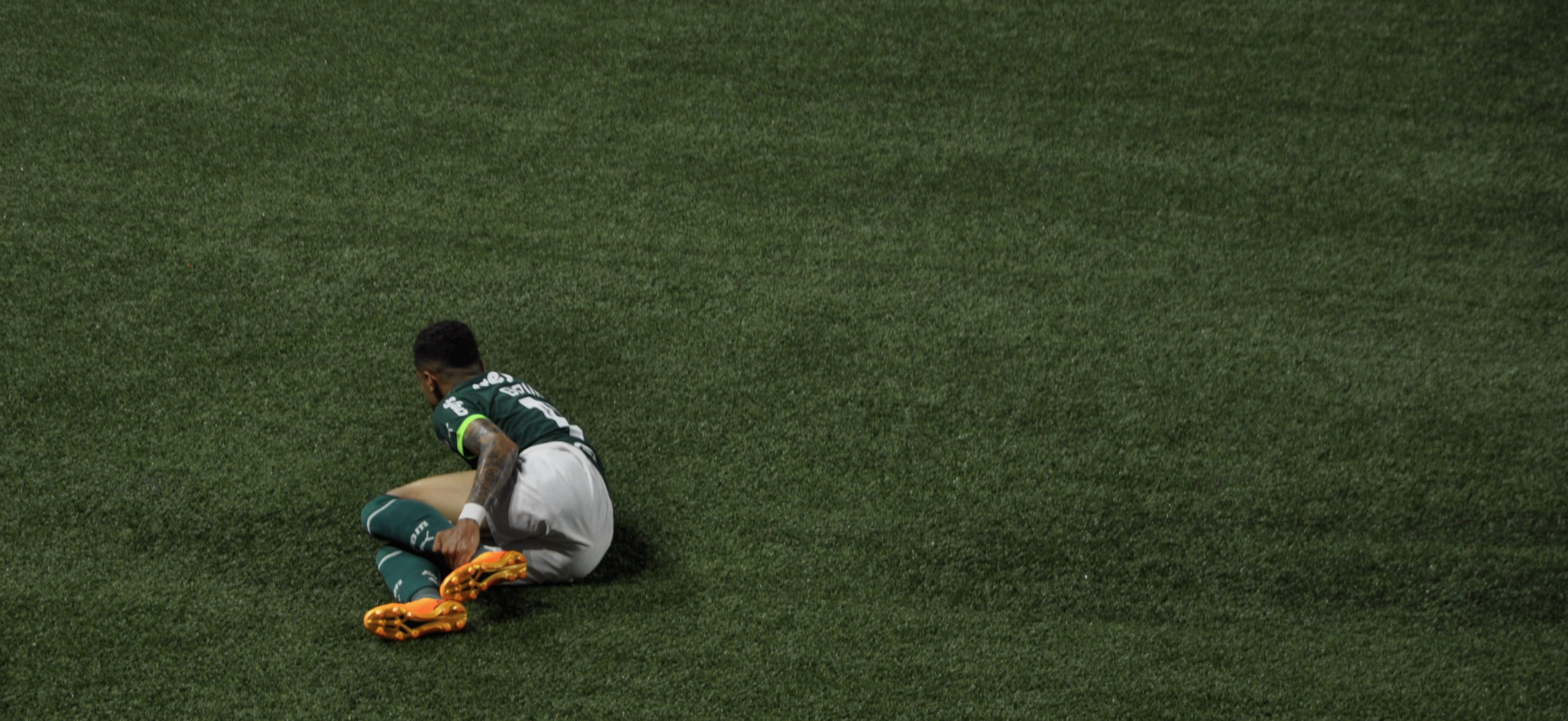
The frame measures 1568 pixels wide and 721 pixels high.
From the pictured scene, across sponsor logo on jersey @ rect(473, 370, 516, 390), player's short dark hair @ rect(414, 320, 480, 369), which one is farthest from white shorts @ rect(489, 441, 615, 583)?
player's short dark hair @ rect(414, 320, 480, 369)

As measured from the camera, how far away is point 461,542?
2979 mm

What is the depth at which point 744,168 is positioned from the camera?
16.7 feet

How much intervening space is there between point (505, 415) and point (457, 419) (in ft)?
0.48

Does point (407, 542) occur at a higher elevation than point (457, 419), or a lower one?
lower

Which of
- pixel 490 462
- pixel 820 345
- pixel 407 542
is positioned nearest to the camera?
pixel 490 462

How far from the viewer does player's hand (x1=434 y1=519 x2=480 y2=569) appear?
9.78ft

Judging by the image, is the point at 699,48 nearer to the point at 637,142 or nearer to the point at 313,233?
the point at 637,142

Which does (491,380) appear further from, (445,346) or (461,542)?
(461,542)

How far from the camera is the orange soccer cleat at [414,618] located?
2.99 metres

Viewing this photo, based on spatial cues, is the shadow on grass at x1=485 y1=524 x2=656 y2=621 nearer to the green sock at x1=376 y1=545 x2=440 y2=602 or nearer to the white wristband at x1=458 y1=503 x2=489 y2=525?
the green sock at x1=376 y1=545 x2=440 y2=602

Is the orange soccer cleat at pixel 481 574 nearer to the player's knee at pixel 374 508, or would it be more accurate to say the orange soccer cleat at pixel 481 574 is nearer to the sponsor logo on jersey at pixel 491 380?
the player's knee at pixel 374 508

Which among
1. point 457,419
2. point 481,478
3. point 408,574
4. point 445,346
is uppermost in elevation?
point 445,346

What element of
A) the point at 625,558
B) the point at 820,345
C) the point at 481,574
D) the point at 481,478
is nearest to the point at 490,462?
the point at 481,478

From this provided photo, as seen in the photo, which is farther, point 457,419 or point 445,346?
point 445,346
